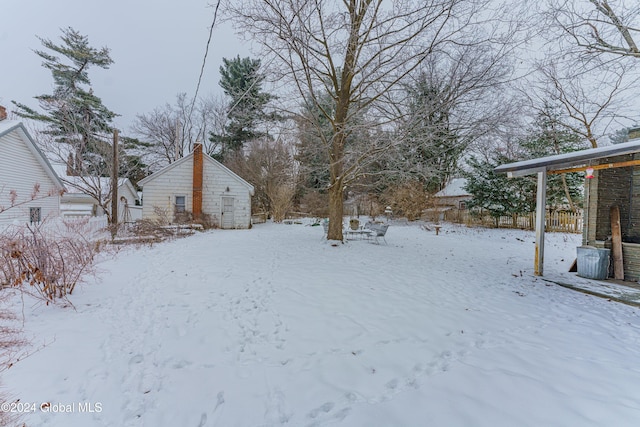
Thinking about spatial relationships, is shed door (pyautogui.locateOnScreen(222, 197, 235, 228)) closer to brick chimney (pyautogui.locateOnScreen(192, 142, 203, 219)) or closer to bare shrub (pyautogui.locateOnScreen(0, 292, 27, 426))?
brick chimney (pyautogui.locateOnScreen(192, 142, 203, 219))

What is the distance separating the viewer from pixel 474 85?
7.80 meters

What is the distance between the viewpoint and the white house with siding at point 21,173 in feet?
38.5

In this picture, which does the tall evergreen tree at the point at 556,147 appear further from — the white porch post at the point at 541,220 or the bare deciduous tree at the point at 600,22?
the white porch post at the point at 541,220

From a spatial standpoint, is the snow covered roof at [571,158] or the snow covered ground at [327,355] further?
the snow covered roof at [571,158]

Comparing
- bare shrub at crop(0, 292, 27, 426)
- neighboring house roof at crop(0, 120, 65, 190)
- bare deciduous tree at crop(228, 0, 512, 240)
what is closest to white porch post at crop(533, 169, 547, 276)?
bare deciduous tree at crop(228, 0, 512, 240)

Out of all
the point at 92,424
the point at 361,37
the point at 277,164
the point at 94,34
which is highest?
the point at 94,34

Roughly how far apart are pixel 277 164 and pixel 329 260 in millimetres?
16485

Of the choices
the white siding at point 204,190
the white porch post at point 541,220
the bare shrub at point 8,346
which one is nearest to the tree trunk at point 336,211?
the white porch post at point 541,220

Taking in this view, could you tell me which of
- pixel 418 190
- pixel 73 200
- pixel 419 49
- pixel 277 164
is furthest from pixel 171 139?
pixel 419 49

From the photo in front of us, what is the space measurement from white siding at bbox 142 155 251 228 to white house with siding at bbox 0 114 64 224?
4295 mm

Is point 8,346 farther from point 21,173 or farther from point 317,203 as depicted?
point 317,203

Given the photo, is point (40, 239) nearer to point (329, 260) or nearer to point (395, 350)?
point (395, 350)

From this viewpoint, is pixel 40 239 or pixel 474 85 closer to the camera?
pixel 40 239

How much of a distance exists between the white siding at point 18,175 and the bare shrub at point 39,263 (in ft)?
32.3
